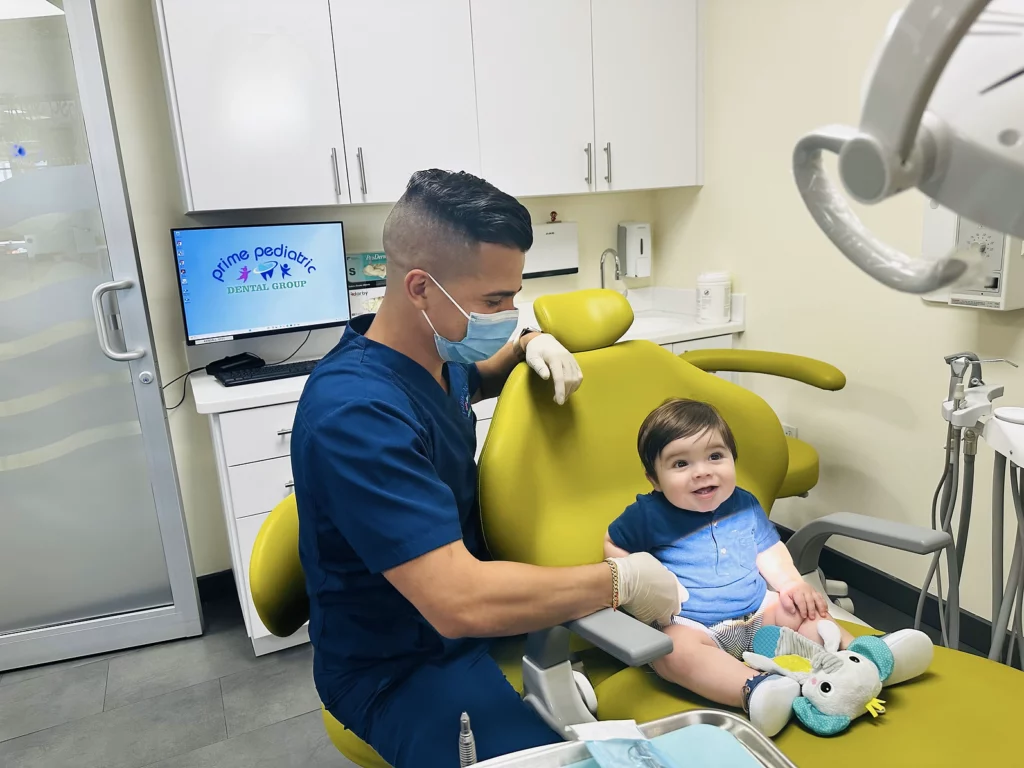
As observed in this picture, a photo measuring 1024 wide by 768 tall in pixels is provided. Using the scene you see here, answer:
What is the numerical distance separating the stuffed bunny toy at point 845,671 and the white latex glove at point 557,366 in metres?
0.56

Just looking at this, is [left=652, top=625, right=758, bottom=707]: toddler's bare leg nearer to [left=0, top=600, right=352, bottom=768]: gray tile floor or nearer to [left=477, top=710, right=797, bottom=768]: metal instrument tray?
[left=477, top=710, right=797, bottom=768]: metal instrument tray

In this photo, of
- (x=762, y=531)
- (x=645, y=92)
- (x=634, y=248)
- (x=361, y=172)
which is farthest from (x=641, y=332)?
(x=762, y=531)

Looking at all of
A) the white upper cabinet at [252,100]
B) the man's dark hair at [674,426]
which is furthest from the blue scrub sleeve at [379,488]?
the white upper cabinet at [252,100]

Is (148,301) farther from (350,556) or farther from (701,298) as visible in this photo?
(701,298)

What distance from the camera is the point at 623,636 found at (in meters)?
0.94

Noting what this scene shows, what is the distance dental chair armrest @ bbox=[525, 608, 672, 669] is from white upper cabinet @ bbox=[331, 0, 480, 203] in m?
1.66

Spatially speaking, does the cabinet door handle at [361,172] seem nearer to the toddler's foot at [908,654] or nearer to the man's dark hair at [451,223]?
the man's dark hair at [451,223]

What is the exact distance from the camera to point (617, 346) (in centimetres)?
151

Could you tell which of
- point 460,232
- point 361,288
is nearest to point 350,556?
point 460,232

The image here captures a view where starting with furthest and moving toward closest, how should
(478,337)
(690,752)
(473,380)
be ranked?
(473,380), (478,337), (690,752)

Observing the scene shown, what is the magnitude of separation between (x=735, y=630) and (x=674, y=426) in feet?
1.29

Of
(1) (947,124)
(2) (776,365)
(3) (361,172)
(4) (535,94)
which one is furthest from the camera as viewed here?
(4) (535,94)

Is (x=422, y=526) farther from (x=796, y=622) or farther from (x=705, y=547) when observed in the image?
(x=796, y=622)

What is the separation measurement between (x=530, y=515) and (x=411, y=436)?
357 millimetres
